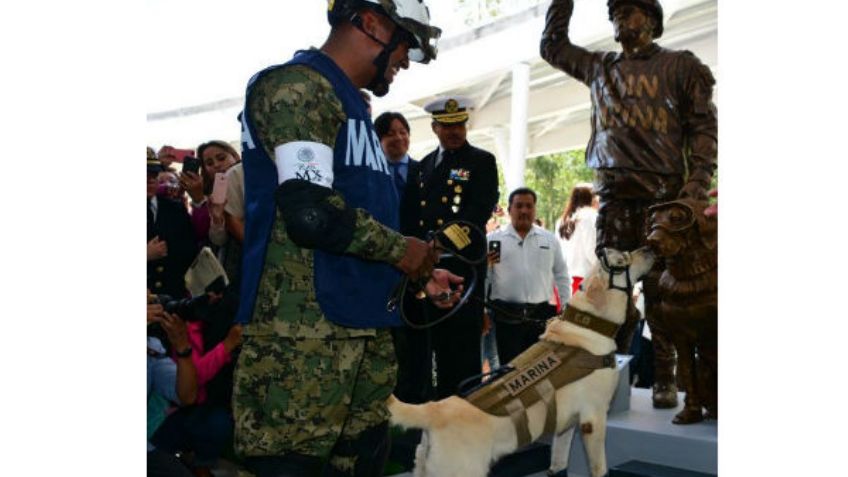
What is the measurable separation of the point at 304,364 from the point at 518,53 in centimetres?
959

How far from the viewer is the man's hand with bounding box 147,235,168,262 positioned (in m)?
4.26

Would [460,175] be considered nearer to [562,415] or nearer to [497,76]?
[562,415]

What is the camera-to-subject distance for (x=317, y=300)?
2.06 metres

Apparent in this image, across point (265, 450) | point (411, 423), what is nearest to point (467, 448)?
point (411, 423)

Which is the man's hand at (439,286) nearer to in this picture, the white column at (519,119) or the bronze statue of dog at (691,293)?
the bronze statue of dog at (691,293)

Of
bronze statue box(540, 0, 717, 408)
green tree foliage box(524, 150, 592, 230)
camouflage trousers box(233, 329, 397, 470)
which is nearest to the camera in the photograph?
camouflage trousers box(233, 329, 397, 470)

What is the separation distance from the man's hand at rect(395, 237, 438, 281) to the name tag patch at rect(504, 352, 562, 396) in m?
1.36

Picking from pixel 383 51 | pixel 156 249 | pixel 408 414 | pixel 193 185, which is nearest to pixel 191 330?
pixel 156 249

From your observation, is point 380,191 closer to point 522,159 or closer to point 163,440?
point 163,440

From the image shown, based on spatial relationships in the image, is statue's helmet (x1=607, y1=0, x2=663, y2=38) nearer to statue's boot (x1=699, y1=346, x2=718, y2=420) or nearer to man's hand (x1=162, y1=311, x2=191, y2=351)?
statue's boot (x1=699, y1=346, x2=718, y2=420)

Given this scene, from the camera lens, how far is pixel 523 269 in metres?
6.12

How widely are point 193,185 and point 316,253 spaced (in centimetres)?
301

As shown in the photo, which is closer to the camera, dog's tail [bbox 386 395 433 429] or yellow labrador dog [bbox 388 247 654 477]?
dog's tail [bbox 386 395 433 429]

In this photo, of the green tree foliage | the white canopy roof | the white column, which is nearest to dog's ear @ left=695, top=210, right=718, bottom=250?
the white canopy roof
